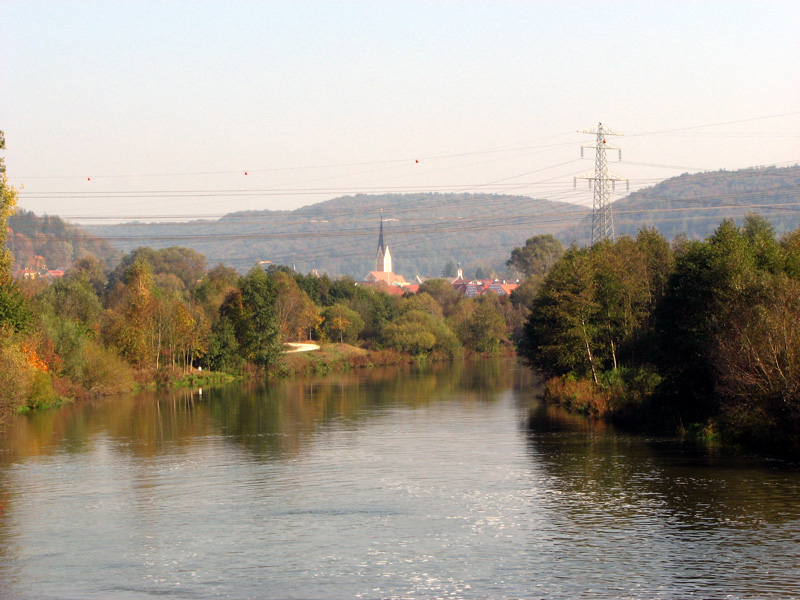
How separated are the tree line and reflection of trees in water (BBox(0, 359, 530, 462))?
30.4 feet

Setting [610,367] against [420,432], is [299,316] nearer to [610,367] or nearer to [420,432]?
[610,367]

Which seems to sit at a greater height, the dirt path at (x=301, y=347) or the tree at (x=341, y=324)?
the tree at (x=341, y=324)

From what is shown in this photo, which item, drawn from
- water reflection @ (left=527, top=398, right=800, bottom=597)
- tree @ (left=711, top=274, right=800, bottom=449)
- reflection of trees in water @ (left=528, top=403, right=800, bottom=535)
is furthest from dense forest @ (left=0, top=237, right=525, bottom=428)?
tree @ (left=711, top=274, right=800, bottom=449)

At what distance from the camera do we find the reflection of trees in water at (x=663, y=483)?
24234mm

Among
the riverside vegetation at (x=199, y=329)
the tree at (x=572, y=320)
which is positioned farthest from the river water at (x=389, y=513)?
the riverside vegetation at (x=199, y=329)

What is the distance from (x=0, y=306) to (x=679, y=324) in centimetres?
2883

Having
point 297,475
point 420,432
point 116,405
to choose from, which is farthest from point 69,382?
point 297,475

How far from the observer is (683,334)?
3781cm

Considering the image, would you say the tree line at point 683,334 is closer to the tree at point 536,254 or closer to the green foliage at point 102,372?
the green foliage at point 102,372

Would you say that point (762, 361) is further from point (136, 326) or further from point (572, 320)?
point (136, 326)

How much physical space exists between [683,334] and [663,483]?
11007 mm

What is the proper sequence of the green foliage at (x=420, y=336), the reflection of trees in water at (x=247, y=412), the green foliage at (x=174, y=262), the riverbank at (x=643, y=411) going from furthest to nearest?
the green foliage at (x=174, y=262) < the green foliage at (x=420, y=336) < the reflection of trees in water at (x=247, y=412) < the riverbank at (x=643, y=411)

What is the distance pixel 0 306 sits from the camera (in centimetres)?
3569

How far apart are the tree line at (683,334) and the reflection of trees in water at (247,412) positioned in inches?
365
